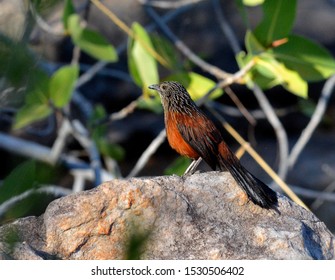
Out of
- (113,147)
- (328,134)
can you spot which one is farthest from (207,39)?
(113,147)

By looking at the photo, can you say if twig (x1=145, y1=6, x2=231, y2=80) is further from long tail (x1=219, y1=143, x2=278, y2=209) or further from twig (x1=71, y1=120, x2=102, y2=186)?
long tail (x1=219, y1=143, x2=278, y2=209)

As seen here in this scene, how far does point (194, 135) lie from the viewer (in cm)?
469

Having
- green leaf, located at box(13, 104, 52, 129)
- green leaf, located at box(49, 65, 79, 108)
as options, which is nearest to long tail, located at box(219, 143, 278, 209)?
green leaf, located at box(49, 65, 79, 108)

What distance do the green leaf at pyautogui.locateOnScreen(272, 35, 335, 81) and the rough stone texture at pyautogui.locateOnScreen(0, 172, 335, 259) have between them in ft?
7.02

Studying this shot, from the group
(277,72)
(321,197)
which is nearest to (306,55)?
(277,72)

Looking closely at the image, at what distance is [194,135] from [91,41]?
6.72 ft

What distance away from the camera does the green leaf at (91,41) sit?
6.30m

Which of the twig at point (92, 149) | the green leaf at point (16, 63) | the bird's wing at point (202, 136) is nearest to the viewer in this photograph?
the green leaf at point (16, 63)

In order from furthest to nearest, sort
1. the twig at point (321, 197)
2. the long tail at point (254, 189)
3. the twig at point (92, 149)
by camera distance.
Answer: the twig at point (321, 197) → the twig at point (92, 149) → the long tail at point (254, 189)

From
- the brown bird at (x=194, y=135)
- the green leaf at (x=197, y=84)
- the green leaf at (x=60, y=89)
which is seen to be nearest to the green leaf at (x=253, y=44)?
the brown bird at (x=194, y=135)

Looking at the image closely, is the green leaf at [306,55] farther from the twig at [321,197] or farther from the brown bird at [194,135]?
the twig at [321,197]

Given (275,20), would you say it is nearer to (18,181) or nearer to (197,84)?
(197,84)

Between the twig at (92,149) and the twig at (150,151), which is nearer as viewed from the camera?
the twig at (150,151)

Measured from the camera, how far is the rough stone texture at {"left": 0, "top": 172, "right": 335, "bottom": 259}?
2914mm
